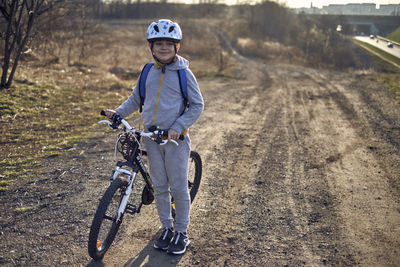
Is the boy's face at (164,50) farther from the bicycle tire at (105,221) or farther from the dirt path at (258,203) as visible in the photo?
the dirt path at (258,203)

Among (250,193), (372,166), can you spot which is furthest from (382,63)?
(250,193)

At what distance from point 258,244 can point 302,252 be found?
44 centimetres

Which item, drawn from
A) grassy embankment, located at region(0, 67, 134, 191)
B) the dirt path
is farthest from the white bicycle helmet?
grassy embankment, located at region(0, 67, 134, 191)

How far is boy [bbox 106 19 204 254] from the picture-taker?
318 centimetres

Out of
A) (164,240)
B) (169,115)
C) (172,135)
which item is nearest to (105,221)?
(164,240)

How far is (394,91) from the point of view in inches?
540

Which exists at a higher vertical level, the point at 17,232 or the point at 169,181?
the point at 169,181

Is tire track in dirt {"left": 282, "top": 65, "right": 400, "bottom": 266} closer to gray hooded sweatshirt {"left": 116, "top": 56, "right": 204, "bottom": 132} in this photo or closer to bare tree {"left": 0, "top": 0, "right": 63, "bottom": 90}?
gray hooded sweatshirt {"left": 116, "top": 56, "right": 204, "bottom": 132}

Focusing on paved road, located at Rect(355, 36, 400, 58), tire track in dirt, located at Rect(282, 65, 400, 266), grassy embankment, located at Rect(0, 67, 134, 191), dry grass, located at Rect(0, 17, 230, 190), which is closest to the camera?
tire track in dirt, located at Rect(282, 65, 400, 266)

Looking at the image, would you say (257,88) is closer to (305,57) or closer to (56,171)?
(56,171)

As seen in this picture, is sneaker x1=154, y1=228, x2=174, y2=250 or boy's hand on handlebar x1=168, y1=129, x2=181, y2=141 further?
sneaker x1=154, y1=228, x2=174, y2=250

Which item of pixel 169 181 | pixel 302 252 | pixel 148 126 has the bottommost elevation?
pixel 302 252

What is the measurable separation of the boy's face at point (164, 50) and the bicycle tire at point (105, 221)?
1135 millimetres

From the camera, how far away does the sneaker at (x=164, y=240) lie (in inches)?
140
